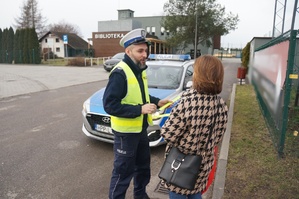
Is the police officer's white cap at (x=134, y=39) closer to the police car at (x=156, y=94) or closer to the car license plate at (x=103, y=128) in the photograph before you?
the police car at (x=156, y=94)

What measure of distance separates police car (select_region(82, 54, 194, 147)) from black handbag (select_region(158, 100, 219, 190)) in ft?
4.19

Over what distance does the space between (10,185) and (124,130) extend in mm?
2018

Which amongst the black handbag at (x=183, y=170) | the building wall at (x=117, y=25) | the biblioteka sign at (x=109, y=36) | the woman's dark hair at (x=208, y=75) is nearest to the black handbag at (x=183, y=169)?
the black handbag at (x=183, y=170)

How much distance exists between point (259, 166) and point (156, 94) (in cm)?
213

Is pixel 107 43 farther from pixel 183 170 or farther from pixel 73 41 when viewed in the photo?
pixel 183 170

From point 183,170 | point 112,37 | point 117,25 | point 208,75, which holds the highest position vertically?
point 117,25

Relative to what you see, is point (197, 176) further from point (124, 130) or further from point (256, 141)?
point (256, 141)

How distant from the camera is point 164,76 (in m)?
5.62

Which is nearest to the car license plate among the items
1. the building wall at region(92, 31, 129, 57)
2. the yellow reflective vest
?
the yellow reflective vest

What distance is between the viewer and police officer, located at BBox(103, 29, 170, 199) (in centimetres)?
236

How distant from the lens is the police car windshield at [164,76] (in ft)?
Answer: 17.6

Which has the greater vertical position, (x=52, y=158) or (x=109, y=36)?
(x=109, y=36)

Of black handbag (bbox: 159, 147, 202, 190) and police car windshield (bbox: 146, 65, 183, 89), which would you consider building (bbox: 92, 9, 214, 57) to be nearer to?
police car windshield (bbox: 146, 65, 183, 89)

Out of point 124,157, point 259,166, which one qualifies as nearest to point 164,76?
point 259,166
